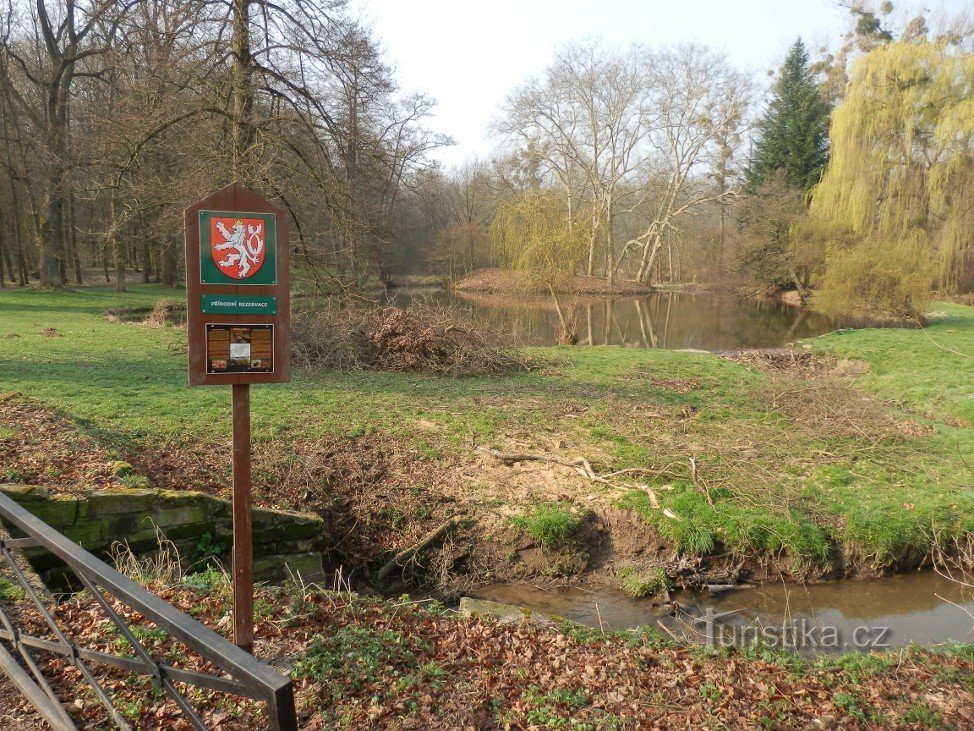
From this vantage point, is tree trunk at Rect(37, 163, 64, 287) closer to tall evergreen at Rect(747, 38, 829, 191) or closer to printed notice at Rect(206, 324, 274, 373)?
printed notice at Rect(206, 324, 274, 373)

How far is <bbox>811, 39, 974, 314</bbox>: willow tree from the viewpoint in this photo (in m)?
27.4

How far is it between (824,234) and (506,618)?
104ft

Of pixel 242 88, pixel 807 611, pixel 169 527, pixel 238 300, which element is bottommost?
pixel 807 611

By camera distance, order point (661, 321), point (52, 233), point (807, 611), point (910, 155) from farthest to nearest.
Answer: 1. point (661, 321)
2. point (910, 155)
3. point (52, 233)
4. point (807, 611)

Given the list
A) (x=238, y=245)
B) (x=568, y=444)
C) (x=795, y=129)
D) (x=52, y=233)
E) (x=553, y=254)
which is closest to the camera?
(x=238, y=245)

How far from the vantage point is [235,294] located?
3.30 m

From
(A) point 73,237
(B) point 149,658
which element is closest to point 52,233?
(A) point 73,237

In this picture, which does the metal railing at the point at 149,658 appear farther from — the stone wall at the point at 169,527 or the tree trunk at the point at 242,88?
the tree trunk at the point at 242,88

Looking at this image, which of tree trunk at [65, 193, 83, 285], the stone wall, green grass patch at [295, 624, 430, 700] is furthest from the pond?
tree trunk at [65, 193, 83, 285]

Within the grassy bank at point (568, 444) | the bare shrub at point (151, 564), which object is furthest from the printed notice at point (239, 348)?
the grassy bank at point (568, 444)

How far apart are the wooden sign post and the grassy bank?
346 cm

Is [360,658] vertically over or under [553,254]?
under

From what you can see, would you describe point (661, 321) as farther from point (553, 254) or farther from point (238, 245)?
point (238, 245)

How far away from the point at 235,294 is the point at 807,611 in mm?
5717
